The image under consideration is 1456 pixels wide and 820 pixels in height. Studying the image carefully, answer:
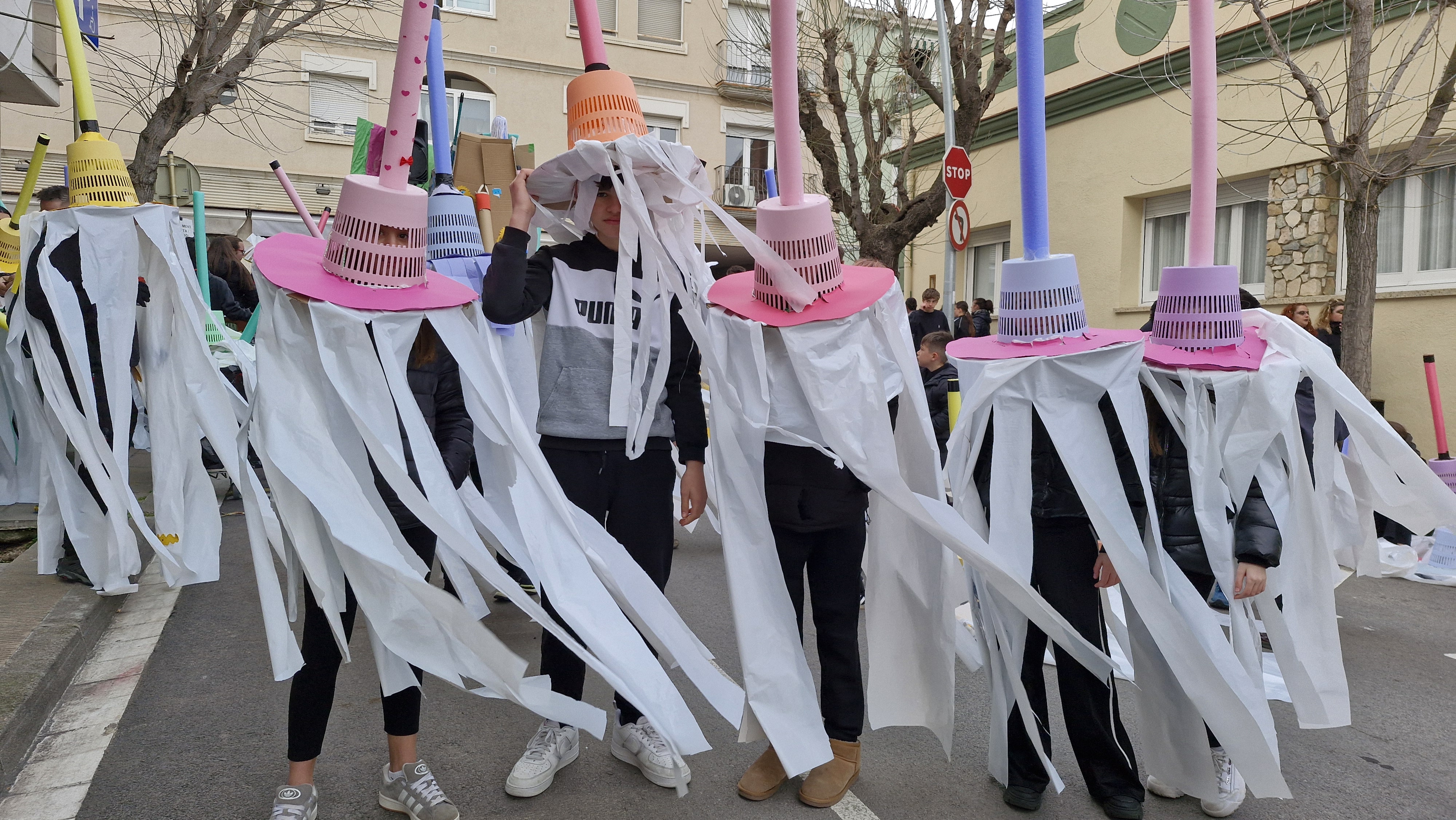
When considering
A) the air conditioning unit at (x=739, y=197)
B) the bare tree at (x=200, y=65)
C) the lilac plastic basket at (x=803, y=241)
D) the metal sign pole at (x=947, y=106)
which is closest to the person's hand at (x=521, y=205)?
the lilac plastic basket at (x=803, y=241)

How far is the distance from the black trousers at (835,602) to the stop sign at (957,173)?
6535mm

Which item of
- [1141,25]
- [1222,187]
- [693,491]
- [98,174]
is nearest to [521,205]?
[693,491]

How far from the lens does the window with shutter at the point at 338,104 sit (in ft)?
60.5

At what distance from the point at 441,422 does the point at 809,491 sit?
0.95 metres

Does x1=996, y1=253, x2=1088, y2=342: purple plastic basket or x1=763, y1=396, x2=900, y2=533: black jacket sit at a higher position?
x1=996, y1=253, x2=1088, y2=342: purple plastic basket

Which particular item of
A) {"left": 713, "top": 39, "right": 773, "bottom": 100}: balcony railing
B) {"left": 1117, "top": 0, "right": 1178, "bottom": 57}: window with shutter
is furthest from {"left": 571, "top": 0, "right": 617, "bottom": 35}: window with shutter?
{"left": 1117, "top": 0, "right": 1178, "bottom": 57}: window with shutter

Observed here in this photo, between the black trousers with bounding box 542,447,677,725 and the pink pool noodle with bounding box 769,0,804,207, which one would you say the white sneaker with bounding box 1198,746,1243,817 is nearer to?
the black trousers with bounding box 542,447,677,725

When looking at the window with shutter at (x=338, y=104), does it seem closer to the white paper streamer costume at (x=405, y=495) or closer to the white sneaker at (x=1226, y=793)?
the white paper streamer costume at (x=405, y=495)

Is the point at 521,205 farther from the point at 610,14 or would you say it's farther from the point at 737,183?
the point at 737,183

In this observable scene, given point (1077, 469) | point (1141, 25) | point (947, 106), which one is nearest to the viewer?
point (1077, 469)

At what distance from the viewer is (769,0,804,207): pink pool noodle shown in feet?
8.04

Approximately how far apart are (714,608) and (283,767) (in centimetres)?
215

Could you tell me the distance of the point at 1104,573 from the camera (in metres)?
2.62

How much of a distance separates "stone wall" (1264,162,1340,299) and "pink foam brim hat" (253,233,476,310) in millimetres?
9591
